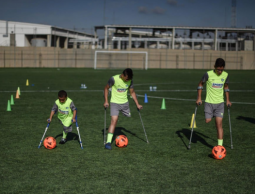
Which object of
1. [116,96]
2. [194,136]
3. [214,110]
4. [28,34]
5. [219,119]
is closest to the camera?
[219,119]

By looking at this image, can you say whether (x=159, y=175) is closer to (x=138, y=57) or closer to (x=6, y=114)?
(x=6, y=114)

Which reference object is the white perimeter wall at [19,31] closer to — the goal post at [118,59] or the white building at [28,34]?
the white building at [28,34]

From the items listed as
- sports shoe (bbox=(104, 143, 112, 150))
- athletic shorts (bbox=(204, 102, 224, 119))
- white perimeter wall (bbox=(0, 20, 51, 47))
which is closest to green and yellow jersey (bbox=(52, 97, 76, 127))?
sports shoe (bbox=(104, 143, 112, 150))

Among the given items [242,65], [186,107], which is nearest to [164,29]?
[242,65]

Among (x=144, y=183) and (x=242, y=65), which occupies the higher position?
(x=242, y=65)

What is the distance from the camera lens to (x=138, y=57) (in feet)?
223

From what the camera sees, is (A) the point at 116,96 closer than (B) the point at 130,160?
No

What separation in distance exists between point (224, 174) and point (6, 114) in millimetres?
9809

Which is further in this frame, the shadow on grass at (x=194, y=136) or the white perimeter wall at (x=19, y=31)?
the white perimeter wall at (x=19, y=31)

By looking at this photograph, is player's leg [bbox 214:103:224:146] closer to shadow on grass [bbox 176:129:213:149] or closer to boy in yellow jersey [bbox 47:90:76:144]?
shadow on grass [bbox 176:129:213:149]

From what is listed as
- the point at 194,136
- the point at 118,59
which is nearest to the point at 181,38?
the point at 118,59

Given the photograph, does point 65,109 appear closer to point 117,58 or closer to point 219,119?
point 219,119

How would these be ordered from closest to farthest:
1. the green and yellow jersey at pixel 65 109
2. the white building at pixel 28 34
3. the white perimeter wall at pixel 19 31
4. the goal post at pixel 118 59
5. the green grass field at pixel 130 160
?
the green grass field at pixel 130 160 → the green and yellow jersey at pixel 65 109 → the goal post at pixel 118 59 → the white building at pixel 28 34 → the white perimeter wall at pixel 19 31

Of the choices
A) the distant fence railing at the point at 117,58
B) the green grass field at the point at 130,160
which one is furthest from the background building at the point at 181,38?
the green grass field at the point at 130,160
